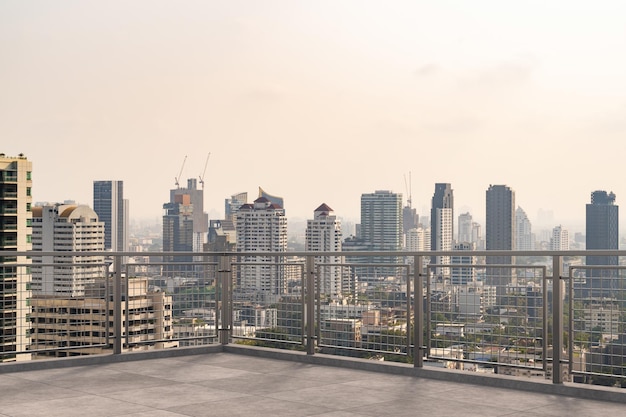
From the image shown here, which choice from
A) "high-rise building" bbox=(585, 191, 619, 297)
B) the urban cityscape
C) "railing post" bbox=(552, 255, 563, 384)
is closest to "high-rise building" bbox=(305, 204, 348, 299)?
the urban cityscape

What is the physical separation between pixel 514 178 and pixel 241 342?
10145cm

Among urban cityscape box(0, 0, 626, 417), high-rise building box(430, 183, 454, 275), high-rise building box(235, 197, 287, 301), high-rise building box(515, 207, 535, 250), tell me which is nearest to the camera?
urban cityscape box(0, 0, 626, 417)

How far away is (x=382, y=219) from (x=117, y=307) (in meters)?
106

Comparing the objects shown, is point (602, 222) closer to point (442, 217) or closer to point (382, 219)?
point (442, 217)

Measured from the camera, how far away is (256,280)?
940 cm

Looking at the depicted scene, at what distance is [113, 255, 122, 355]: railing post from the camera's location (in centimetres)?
871

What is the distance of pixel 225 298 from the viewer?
957 centimetres

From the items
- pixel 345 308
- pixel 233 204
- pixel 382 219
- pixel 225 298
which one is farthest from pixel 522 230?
pixel 345 308

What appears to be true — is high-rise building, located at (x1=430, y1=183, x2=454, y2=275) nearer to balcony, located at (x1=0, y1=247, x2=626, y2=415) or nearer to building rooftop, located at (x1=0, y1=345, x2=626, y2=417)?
balcony, located at (x1=0, y1=247, x2=626, y2=415)

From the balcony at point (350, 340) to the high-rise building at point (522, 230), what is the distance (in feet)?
298

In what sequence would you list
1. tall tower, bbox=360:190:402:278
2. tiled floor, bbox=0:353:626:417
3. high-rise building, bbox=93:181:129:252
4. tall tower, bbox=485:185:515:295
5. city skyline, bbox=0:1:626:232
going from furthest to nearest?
tall tower, bbox=360:190:402:278 < high-rise building, bbox=93:181:129:252 < tall tower, bbox=485:185:515:295 < city skyline, bbox=0:1:626:232 < tiled floor, bbox=0:353:626:417

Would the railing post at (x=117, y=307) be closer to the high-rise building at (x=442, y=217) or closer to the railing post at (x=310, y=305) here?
the railing post at (x=310, y=305)

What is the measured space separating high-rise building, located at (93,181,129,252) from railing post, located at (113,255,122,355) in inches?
3630

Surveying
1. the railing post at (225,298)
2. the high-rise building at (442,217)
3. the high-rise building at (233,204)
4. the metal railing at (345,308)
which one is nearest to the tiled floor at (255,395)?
the metal railing at (345,308)
